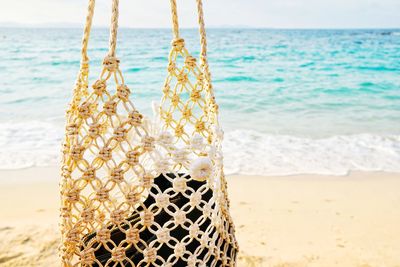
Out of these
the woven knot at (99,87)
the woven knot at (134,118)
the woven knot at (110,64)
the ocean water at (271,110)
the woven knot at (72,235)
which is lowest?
the ocean water at (271,110)

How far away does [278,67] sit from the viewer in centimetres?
978

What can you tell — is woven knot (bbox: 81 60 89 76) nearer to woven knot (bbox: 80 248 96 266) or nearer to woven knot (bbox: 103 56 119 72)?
woven knot (bbox: 103 56 119 72)

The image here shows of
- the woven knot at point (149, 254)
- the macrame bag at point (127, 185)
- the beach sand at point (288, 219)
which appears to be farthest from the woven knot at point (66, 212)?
the beach sand at point (288, 219)

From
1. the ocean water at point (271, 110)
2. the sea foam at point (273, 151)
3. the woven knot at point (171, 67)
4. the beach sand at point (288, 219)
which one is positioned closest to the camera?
the woven knot at point (171, 67)

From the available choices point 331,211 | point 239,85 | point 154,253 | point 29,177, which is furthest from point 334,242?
point 239,85

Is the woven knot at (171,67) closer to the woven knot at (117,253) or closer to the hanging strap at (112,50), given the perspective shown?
the hanging strap at (112,50)

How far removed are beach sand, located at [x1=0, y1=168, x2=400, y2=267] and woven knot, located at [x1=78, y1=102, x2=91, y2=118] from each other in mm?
947

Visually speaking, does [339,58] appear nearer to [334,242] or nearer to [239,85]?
[239,85]

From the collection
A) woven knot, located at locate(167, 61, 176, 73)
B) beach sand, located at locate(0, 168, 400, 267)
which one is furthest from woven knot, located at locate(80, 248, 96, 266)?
beach sand, located at locate(0, 168, 400, 267)

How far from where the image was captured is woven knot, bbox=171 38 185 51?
3.64 ft

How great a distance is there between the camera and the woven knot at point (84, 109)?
0.88m

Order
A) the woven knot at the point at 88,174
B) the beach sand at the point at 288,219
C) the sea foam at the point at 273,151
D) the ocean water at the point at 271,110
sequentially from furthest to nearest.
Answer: the ocean water at the point at 271,110, the sea foam at the point at 273,151, the beach sand at the point at 288,219, the woven knot at the point at 88,174

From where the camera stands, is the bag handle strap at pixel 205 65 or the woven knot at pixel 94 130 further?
the bag handle strap at pixel 205 65

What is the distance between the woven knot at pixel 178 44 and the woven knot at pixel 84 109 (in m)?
0.35
